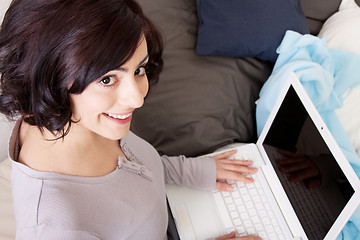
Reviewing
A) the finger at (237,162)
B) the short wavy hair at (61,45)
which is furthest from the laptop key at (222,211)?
the short wavy hair at (61,45)

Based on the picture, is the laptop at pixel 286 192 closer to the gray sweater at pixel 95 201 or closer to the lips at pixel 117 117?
the gray sweater at pixel 95 201

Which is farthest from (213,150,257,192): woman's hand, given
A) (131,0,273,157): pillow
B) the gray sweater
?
the gray sweater

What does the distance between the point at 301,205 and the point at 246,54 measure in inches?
25.6

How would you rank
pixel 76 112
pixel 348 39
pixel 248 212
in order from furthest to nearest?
pixel 348 39
pixel 248 212
pixel 76 112

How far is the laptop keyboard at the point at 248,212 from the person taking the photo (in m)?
0.88

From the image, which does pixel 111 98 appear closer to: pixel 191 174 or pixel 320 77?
pixel 191 174

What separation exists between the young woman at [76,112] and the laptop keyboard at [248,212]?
262mm

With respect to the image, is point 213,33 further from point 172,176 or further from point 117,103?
point 117,103

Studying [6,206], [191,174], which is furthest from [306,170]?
[6,206]

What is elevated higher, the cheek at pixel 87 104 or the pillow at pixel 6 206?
the cheek at pixel 87 104

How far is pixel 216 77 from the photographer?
1.20 metres

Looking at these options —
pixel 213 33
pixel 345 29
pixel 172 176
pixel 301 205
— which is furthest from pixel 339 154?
pixel 345 29

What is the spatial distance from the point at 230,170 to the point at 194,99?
0.33 meters

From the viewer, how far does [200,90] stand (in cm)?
118
